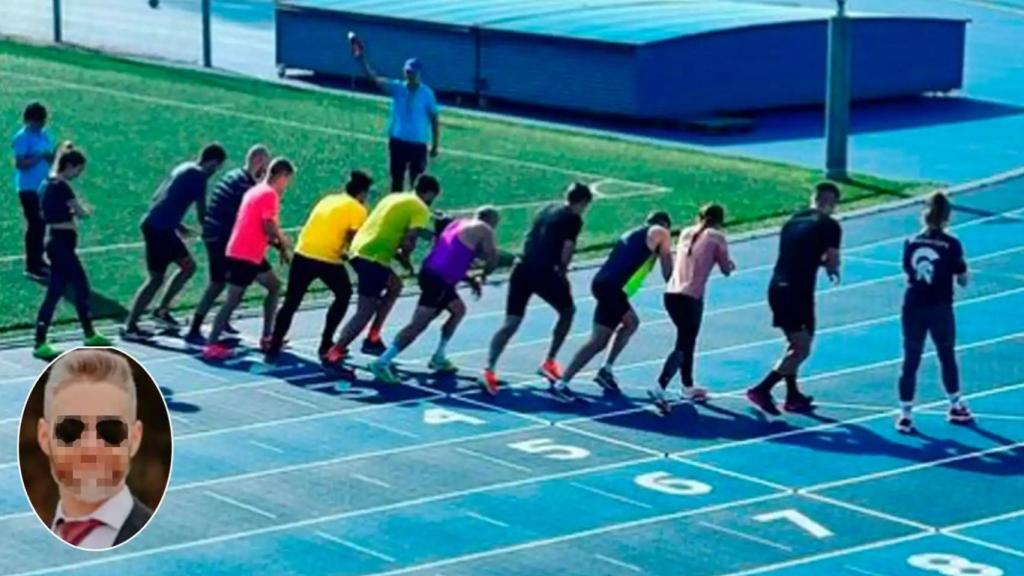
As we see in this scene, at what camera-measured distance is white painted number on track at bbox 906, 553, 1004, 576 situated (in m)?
13.4

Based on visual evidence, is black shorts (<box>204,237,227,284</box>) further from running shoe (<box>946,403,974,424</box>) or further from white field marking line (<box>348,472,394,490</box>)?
running shoe (<box>946,403,974,424</box>)

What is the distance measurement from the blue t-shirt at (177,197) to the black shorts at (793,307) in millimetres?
5112

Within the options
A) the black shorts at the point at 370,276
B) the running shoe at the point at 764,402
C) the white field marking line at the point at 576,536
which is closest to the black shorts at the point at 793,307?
the running shoe at the point at 764,402

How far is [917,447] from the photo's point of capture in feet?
53.8

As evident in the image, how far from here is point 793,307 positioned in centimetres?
1702

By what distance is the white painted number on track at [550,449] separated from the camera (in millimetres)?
16062

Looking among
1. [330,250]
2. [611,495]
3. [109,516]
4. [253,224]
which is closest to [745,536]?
[611,495]

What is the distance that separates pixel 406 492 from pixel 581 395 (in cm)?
306

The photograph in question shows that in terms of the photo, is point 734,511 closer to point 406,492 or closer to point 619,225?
point 406,492

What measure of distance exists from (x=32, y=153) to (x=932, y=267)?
30.4 ft

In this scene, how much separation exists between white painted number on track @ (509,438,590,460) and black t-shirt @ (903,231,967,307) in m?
2.60

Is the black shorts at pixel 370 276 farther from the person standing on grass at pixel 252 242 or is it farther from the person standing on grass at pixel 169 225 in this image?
the person standing on grass at pixel 169 225

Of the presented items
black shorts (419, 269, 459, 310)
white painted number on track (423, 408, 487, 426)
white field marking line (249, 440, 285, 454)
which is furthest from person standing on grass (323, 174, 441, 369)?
white field marking line (249, 440, 285, 454)

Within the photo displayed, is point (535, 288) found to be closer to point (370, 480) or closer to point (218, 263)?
point (370, 480)
